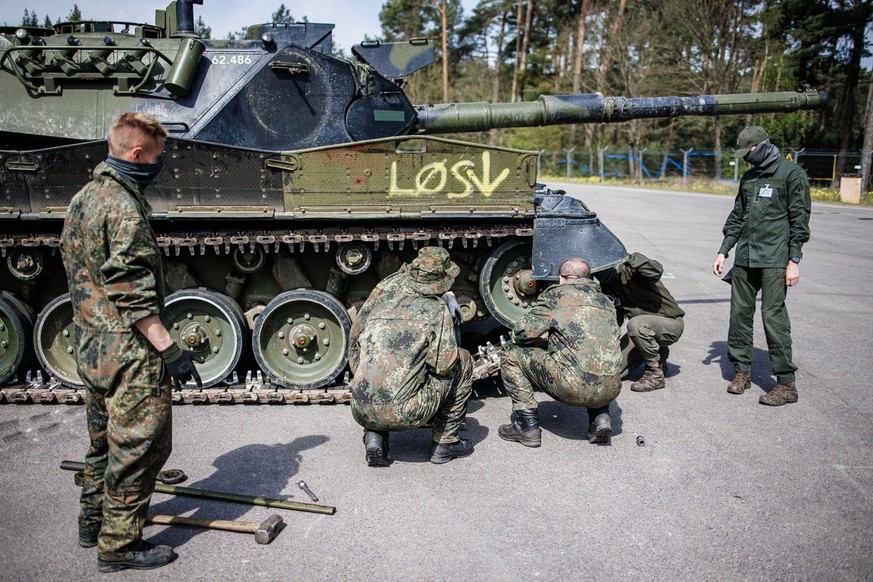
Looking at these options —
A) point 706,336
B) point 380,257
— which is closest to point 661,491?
point 380,257

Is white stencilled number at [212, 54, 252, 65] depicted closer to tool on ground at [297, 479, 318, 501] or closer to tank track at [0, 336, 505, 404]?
tank track at [0, 336, 505, 404]

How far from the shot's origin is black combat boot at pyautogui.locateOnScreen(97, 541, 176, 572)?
3.77 metres

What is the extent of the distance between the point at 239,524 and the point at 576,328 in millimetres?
2566

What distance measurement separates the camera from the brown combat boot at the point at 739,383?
21.4ft

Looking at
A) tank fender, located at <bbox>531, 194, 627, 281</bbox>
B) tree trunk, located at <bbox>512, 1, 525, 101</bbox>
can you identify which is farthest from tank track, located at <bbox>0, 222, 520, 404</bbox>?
tree trunk, located at <bbox>512, 1, 525, 101</bbox>

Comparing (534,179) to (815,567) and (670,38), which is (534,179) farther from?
(670,38)

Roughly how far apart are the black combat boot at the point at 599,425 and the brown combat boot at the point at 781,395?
1675mm

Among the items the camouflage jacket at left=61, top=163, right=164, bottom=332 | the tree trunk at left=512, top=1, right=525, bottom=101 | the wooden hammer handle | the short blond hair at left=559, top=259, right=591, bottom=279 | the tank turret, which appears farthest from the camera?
the tree trunk at left=512, top=1, right=525, bottom=101

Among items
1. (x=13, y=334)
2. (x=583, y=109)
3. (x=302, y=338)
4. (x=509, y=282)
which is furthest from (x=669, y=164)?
(x=13, y=334)

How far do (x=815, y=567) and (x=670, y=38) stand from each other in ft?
122

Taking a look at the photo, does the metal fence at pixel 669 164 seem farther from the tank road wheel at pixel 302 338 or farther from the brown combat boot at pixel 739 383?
the tank road wheel at pixel 302 338

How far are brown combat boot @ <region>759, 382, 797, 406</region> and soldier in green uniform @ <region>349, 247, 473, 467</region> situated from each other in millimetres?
2697

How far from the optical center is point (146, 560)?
3807 mm

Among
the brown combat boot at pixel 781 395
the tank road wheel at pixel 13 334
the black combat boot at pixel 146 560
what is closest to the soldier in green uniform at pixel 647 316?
the brown combat boot at pixel 781 395
